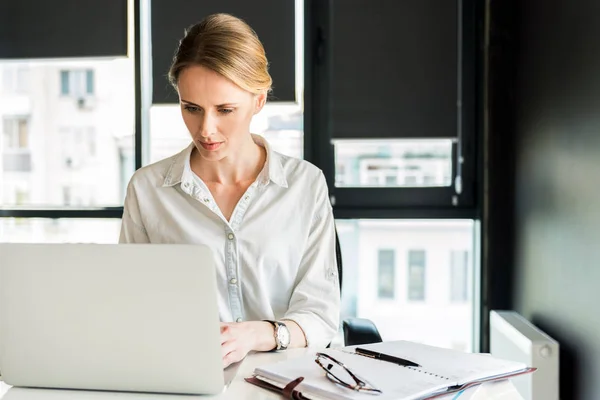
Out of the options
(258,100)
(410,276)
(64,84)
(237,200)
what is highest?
(64,84)

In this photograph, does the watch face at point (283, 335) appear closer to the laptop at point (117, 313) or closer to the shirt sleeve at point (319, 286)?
the shirt sleeve at point (319, 286)

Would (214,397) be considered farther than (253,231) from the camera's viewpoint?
No

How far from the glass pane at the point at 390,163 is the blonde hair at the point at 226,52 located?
1.45 metres

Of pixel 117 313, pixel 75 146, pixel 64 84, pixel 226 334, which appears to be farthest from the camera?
pixel 64 84

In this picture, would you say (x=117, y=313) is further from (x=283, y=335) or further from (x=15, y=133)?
(x=15, y=133)

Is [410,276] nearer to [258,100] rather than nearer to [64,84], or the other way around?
[258,100]

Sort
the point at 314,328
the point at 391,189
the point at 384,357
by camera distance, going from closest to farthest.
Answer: the point at 384,357
the point at 314,328
the point at 391,189

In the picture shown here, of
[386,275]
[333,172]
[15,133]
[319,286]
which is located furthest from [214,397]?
[15,133]

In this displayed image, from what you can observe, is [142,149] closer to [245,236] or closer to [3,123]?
[3,123]

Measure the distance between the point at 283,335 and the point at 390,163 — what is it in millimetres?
1818

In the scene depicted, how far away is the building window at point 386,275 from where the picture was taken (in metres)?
3.13

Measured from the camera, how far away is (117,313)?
36.8 inches

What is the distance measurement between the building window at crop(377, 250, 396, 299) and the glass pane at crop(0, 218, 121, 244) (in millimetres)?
1261

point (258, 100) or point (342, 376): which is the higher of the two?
point (258, 100)
